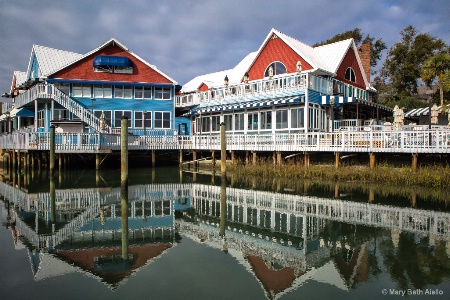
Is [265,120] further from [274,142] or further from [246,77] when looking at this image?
[246,77]

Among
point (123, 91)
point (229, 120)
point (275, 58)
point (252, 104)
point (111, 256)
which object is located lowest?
point (111, 256)

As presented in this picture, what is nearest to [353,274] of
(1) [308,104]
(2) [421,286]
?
(2) [421,286]

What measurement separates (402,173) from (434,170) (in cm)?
146

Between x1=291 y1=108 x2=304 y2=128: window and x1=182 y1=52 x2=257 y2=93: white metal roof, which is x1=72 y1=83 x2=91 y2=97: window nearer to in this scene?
x1=182 y1=52 x2=257 y2=93: white metal roof

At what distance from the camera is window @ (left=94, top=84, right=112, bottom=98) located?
3403cm

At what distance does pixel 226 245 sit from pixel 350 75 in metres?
28.0

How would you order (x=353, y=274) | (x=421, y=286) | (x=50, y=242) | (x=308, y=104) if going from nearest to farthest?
(x=421, y=286) → (x=353, y=274) → (x=50, y=242) → (x=308, y=104)

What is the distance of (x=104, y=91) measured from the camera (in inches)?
1352

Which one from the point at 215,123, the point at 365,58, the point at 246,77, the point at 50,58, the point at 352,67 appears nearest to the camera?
the point at 246,77

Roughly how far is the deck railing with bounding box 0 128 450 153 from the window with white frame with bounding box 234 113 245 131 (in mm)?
3183

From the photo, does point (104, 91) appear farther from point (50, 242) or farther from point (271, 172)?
point (50, 242)

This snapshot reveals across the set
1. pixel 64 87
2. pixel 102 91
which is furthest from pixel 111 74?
pixel 64 87

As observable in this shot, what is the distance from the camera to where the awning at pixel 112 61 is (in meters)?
33.3

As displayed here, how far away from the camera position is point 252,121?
1172 inches
